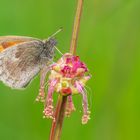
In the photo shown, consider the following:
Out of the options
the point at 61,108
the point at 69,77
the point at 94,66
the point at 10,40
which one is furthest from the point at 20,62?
the point at 94,66

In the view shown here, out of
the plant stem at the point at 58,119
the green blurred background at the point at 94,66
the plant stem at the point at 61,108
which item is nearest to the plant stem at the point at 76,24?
the plant stem at the point at 61,108

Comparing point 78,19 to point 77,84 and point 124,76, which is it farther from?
point 124,76

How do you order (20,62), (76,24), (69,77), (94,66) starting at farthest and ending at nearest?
(94,66), (20,62), (69,77), (76,24)

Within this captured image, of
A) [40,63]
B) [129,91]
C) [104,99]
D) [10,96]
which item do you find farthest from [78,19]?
[10,96]

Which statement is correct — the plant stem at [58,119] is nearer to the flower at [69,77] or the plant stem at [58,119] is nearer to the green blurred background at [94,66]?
the flower at [69,77]

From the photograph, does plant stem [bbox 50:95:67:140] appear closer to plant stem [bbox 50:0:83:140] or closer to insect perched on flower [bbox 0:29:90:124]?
plant stem [bbox 50:0:83:140]

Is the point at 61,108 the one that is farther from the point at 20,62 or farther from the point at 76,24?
the point at 20,62

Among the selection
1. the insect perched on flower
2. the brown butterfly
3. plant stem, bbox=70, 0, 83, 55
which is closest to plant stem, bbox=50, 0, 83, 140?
plant stem, bbox=70, 0, 83, 55
